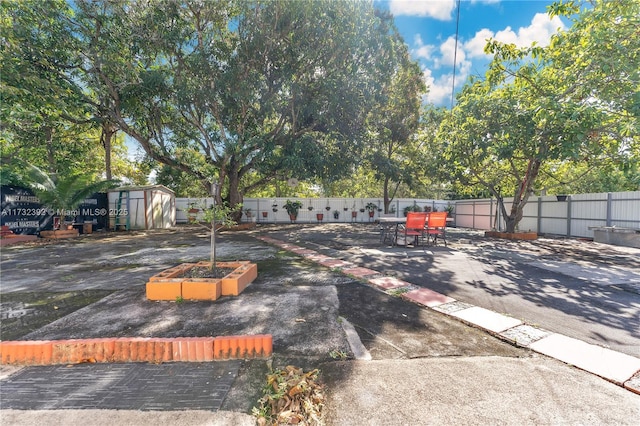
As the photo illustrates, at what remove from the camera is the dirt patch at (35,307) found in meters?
2.74

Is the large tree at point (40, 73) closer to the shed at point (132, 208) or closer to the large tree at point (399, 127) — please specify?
the shed at point (132, 208)

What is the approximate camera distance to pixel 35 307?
332 centimetres

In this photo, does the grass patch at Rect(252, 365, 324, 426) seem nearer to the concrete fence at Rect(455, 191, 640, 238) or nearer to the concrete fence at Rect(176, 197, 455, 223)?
A: the concrete fence at Rect(455, 191, 640, 238)

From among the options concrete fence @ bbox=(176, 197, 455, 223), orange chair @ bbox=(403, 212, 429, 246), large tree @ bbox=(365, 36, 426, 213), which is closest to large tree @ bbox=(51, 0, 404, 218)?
large tree @ bbox=(365, 36, 426, 213)

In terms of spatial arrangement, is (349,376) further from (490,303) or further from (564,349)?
(490,303)

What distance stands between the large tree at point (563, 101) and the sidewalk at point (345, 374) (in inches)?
274

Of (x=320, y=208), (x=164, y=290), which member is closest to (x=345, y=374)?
(x=164, y=290)

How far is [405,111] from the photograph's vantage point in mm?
17297

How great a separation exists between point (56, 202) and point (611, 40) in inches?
723

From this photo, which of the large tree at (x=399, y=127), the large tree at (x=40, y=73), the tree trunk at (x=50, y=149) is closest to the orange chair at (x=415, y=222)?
the large tree at (x=399, y=127)

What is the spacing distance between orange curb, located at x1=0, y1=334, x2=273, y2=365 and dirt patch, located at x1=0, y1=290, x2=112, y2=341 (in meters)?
0.49

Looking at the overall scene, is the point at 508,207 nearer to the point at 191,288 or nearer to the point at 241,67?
the point at 241,67

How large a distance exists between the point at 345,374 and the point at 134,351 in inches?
69.2

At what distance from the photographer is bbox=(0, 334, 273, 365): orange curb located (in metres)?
2.20
